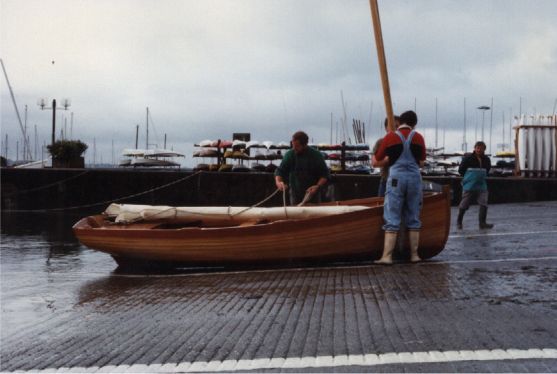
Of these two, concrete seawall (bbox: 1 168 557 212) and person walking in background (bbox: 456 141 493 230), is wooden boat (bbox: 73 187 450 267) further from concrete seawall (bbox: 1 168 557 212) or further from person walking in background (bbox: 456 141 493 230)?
concrete seawall (bbox: 1 168 557 212)

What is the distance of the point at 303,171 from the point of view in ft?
35.6

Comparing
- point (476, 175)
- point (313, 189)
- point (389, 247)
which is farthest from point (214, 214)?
point (476, 175)

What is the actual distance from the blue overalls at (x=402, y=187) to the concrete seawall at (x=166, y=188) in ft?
52.6

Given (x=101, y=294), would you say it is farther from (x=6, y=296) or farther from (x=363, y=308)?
(x=363, y=308)

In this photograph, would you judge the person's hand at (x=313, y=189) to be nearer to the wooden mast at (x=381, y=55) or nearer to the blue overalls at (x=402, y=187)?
the wooden mast at (x=381, y=55)

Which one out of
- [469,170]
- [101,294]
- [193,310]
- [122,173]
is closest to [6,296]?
[101,294]

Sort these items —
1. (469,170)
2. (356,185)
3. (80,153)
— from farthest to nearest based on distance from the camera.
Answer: (80,153)
(356,185)
(469,170)

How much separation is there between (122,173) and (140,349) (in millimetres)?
26112

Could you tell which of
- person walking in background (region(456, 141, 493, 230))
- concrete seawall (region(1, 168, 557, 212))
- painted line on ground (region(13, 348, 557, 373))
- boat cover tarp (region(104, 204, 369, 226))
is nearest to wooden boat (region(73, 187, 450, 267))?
boat cover tarp (region(104, 204, 369, 226))

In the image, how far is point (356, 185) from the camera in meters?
26.8

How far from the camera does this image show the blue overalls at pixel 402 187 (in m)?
8.77

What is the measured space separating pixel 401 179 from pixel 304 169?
239 centimetres

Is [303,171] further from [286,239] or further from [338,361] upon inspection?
[338,361]

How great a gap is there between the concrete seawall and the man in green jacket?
46.1 ft
